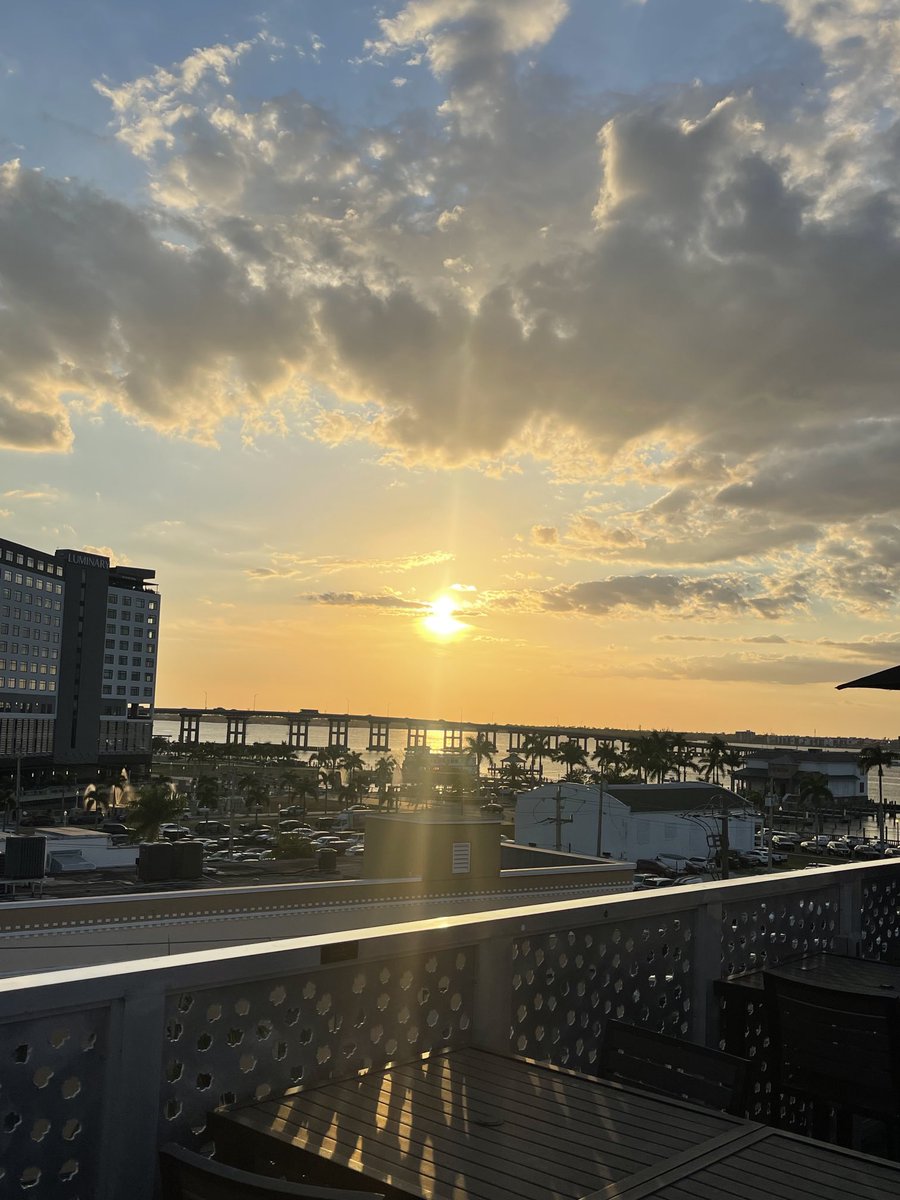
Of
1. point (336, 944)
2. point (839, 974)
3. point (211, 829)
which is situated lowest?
point (211, 829)

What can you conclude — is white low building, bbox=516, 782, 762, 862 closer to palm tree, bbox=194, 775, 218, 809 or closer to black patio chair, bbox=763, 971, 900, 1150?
palm tree, bbox=194, 775, 218, 809

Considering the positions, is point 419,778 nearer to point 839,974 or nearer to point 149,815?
point 149,815

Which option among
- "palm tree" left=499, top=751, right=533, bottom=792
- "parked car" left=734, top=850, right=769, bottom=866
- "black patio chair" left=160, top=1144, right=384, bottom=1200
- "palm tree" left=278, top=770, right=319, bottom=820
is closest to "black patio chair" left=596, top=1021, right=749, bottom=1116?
"black patio chair" left=160, top=1144, right=384, bottom=1200

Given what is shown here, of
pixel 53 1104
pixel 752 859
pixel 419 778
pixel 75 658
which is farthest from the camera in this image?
pixel 419 778

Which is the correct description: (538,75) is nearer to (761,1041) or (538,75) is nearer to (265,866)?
(761,1041)

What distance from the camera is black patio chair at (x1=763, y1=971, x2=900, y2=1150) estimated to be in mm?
3906

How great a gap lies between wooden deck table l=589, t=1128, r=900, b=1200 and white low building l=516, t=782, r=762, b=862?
61.4m

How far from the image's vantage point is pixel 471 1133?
2830mm

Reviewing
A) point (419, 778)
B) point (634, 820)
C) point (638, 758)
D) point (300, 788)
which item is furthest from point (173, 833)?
point (419, 778)

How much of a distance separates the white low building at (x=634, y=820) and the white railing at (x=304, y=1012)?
59550mm

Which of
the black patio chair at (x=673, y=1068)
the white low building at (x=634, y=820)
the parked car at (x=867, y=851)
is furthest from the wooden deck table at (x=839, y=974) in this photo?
the parked car at (x=867, y=851)

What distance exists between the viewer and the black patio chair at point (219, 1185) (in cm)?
201

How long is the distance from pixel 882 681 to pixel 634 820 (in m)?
60.3

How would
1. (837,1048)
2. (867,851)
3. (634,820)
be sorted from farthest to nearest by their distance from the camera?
(867,851) → (634,820) → (837,1048)
